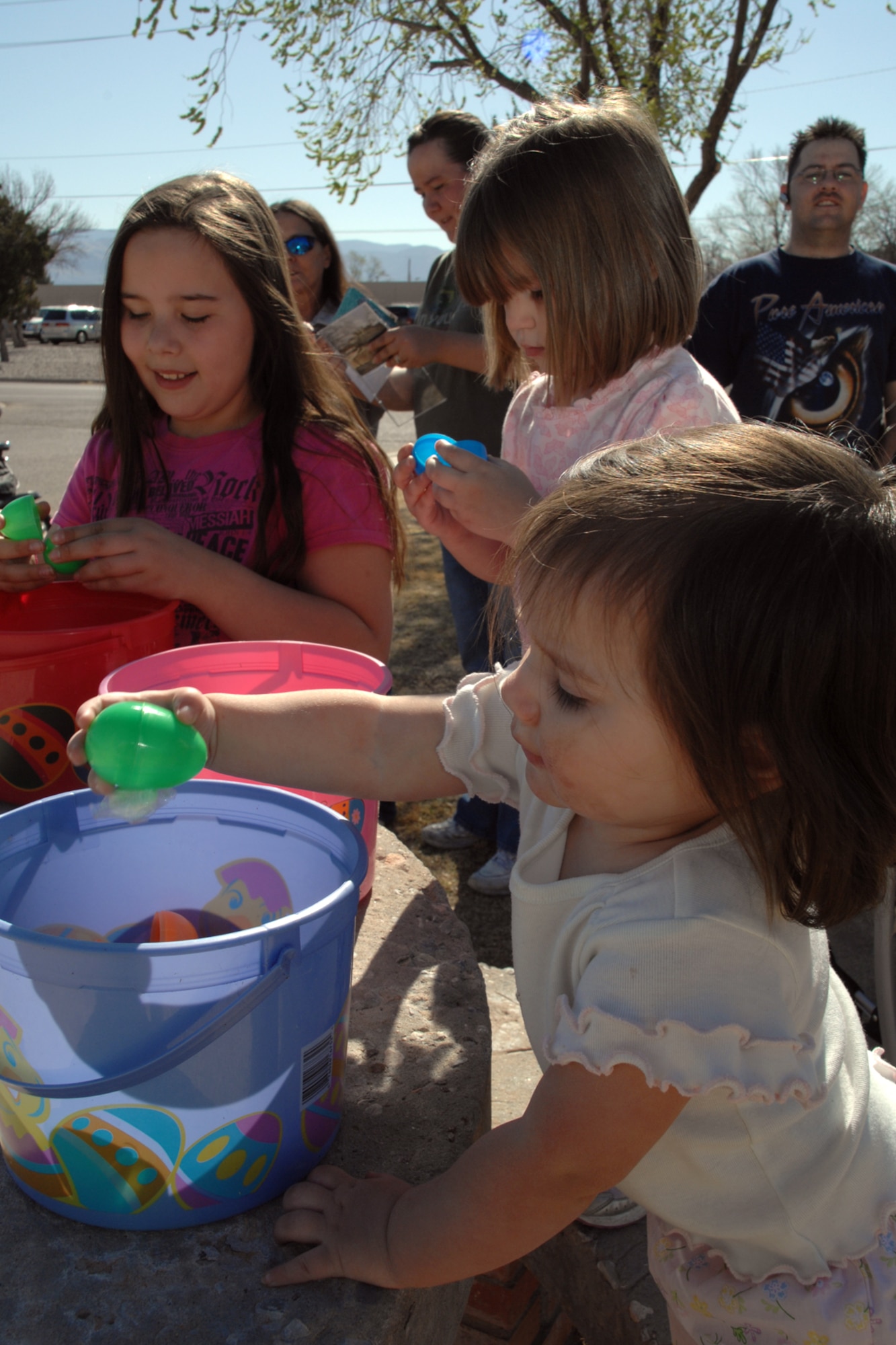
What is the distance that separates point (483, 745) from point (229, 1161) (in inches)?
18.7

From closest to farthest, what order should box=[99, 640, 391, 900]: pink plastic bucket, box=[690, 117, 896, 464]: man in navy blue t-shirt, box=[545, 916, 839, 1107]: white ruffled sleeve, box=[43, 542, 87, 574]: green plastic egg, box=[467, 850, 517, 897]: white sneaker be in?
box=[545, 916, 839, 1107]: white ruffled sleeve < box=[99, 640, 391, 900]: pink plastic bucket < box=[43, 542, 87, 574]: green plastic egg < box=[467, 850, 517, 897]: white sneaker < box=[690, 117, 896, 464]: man in navy blue t-shirt

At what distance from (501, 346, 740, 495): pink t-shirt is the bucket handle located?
35.7 inches

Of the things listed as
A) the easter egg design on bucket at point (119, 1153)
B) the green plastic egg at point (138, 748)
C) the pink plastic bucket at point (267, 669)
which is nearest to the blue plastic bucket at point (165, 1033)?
the easter egg design on bucket at point (119, 1153)

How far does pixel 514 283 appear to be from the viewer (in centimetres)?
157

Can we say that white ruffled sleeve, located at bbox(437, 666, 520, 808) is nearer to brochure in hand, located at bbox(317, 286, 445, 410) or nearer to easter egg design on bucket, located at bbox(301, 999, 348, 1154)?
easter egg design on bucket, located at bbox(301, 999, 348, 1154)

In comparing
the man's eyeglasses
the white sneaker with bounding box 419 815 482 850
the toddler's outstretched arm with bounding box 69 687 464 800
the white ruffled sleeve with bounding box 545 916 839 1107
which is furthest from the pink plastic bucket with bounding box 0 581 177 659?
the man's eyeglasses

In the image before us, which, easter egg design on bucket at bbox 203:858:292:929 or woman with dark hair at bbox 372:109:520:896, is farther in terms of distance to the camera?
woman with dark hair at bbox 372:109:520:896

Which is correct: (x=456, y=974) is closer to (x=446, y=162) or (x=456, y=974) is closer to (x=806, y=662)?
(x=806, y=662)

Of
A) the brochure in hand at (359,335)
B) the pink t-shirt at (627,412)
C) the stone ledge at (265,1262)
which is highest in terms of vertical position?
the brochure in hand at (359,335)

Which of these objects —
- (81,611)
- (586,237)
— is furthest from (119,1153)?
(586,237)

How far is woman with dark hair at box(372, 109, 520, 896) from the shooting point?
2.92 m

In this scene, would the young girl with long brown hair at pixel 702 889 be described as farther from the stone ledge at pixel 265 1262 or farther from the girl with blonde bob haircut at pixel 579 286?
the girl with blonde bob haircut at pixel 579 286

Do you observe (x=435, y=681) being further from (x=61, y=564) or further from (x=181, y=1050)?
(x=181, y=1050)

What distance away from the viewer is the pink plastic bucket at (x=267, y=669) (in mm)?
1309
